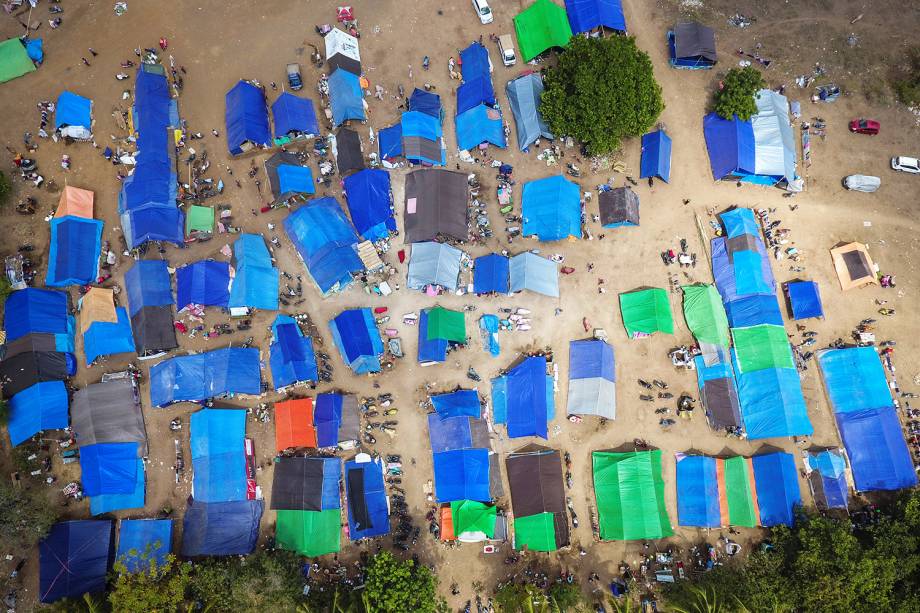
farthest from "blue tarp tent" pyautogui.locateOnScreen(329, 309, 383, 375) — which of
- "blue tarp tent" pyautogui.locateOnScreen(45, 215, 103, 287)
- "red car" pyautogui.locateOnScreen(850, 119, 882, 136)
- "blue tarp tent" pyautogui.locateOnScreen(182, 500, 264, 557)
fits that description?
"red car" pyautogui.locateOnScreen(850, 119, 882, 136)

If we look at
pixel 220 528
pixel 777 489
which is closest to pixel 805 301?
pixel 777 489

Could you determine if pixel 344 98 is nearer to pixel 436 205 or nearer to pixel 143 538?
→ pixel 436 205

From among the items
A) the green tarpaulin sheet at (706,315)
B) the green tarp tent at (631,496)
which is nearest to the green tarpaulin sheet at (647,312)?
the green tarpaulin sheet at (706,315)

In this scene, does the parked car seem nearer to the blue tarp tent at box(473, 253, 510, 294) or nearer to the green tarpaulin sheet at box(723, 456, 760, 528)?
the green tarpaulin sheet at box(723, 456, 760, 528)

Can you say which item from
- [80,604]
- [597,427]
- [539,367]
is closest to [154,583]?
[80,604]

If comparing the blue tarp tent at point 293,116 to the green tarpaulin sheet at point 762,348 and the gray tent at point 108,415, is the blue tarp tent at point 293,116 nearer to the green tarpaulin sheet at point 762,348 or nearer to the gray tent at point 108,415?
the gray tent at point 108,415

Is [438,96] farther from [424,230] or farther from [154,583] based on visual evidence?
[154,583]
